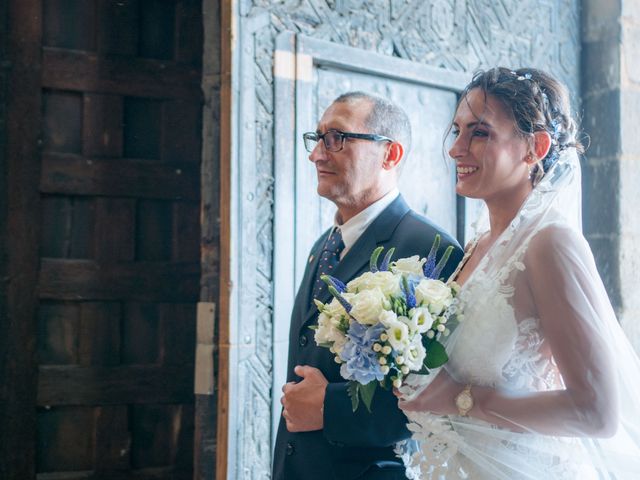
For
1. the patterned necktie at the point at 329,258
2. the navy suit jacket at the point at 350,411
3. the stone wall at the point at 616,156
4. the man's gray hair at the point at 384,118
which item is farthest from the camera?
the stone wall at the point at 616,156

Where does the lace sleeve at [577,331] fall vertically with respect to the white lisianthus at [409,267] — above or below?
below

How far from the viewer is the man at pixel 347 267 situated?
84.2 inches

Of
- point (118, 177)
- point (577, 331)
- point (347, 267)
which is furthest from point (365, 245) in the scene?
point (118, 177)

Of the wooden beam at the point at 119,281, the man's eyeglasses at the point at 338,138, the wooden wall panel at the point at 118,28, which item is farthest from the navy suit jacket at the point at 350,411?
the wooden wall panel at the point at 118,28

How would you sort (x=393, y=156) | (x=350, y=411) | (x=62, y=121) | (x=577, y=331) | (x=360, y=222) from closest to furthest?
(x=577, y=331) < (x=350, y=411) < (x=360, y=222) < (x=393, y=156) < (x=62, y=121)

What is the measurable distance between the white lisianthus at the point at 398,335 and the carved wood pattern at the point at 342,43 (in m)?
1.47

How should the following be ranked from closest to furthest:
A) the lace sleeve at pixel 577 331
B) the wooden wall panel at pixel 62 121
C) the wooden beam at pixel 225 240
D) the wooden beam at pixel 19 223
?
the lace sleeve at pixel 577 331 < the wooden beam at pixel 225 240 < the wooden beam at pixel 19 223 < the wooden wall panel at pixel 62 121

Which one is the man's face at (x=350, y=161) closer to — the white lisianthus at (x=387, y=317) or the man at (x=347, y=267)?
the man at (x=347, y=267)

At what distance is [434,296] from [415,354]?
147mm

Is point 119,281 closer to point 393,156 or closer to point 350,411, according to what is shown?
point 393,156

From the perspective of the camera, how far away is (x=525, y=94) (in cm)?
196

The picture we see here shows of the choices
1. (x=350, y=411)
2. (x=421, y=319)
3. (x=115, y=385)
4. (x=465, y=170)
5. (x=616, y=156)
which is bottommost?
(x=115, y=385)

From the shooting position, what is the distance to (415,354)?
5.91ft

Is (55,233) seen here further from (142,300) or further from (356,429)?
(356,429)
